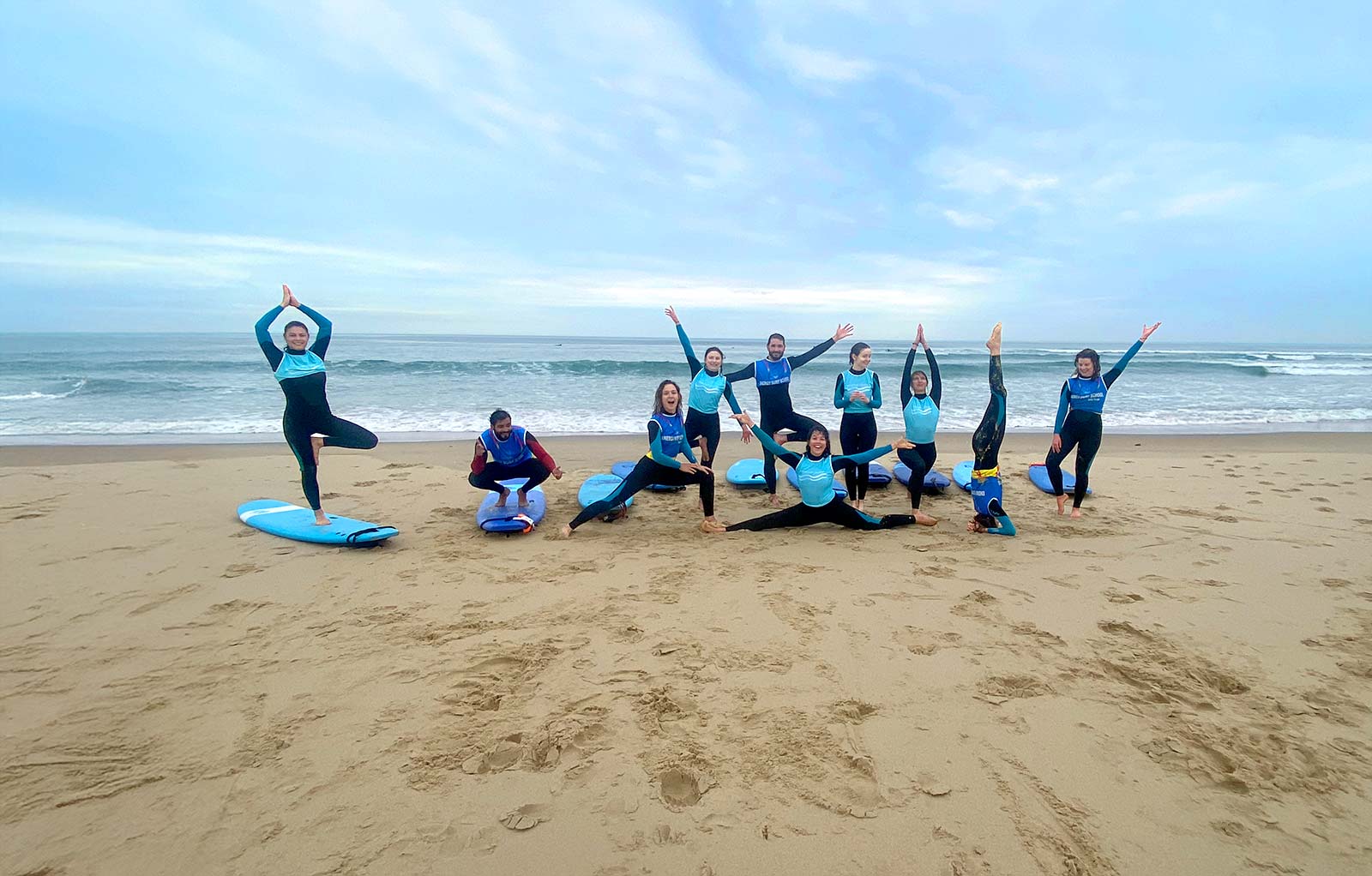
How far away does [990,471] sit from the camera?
18.7 ft

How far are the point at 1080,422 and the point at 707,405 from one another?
394 cm

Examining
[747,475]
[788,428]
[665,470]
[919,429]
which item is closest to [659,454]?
[665,470]

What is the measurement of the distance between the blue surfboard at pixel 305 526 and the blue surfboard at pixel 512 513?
82 cm

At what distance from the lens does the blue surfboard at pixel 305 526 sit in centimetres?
531

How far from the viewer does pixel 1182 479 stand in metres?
7.63

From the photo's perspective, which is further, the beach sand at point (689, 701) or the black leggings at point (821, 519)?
the black leggings at point (821, 519)

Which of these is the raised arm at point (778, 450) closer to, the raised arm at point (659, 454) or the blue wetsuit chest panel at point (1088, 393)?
the raised arm at point (659, 454)

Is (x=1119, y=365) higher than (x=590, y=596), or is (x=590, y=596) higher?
(x=1119, y=365)

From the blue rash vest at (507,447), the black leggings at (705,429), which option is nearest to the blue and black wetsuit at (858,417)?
the black leggings at (705,429)

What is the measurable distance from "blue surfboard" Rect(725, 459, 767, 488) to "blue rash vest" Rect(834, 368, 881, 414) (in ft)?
4.73

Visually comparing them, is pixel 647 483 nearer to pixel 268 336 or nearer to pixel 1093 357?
pixel 268 336

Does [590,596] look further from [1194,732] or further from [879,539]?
[1194,732]

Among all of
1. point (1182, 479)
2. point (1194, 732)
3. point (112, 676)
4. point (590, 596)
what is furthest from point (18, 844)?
point (1182, 479)

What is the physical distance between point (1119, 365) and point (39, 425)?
17805mm
